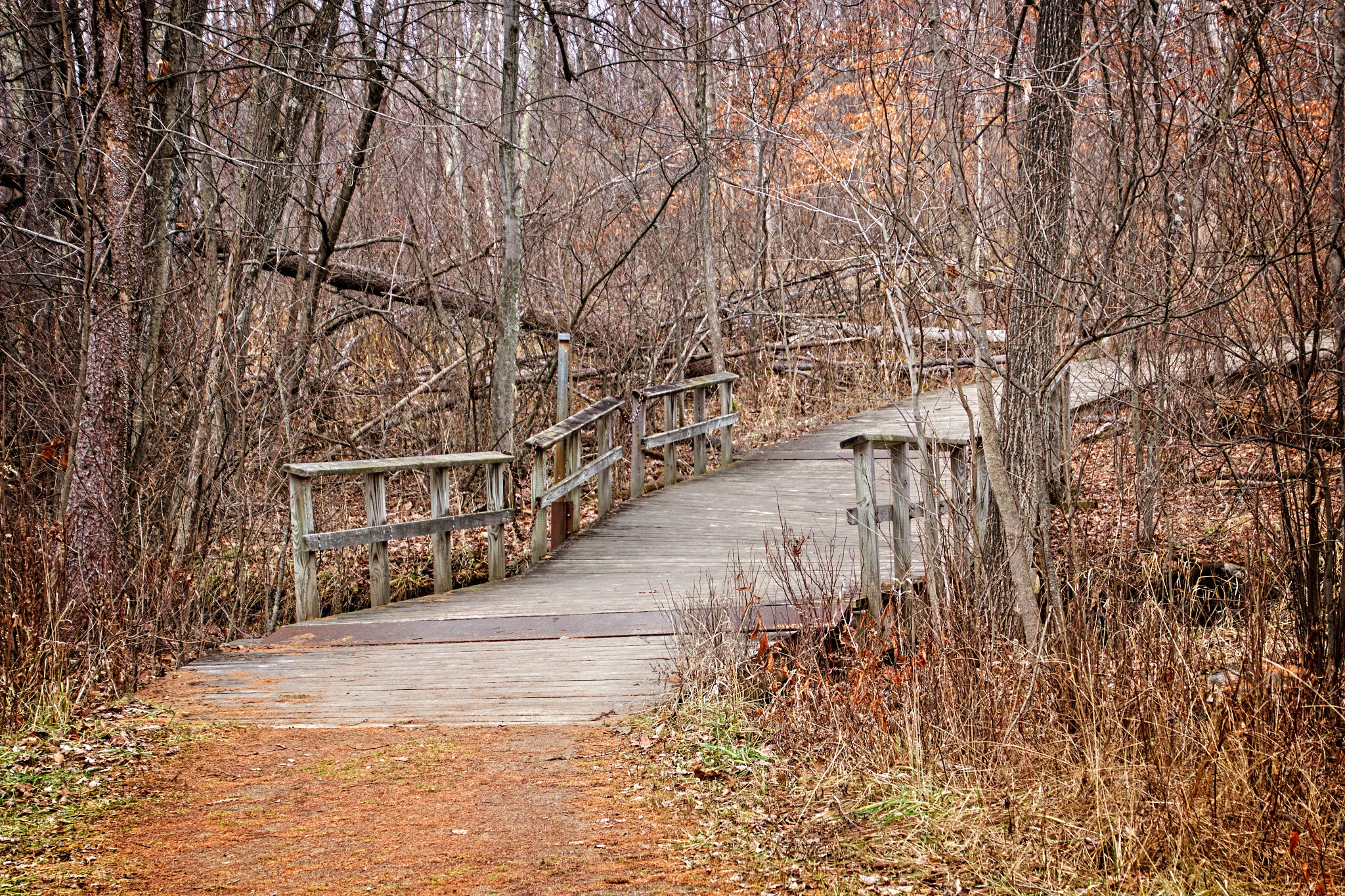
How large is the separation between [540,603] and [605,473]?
3461mm

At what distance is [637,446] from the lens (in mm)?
12773

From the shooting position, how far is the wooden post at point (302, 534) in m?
8.18

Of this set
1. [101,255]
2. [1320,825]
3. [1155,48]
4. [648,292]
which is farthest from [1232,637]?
[648,292]

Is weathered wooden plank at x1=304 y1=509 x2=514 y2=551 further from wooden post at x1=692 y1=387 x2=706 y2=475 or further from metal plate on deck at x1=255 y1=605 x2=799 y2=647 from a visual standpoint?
wooden post at x1=692 y1=387 x2=706 y2=475

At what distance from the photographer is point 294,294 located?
40.0 ft

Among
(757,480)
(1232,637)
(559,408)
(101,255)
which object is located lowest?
(1232,637)

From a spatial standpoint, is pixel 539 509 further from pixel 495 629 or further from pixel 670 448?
pixel 670 448

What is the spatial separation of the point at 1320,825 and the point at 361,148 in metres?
10.7

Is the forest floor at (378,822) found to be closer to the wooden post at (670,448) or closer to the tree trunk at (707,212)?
the wooden post at (670,448)

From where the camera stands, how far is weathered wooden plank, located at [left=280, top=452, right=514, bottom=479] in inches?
320

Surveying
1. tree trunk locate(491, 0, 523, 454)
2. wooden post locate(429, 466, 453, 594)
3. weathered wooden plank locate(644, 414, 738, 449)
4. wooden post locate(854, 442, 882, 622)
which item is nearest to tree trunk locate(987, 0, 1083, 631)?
wooden post locate(854, 442, 882, 622)

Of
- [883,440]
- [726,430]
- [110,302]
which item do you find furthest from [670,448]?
[110,302]

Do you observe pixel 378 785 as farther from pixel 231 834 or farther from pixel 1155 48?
pixel 1155 48

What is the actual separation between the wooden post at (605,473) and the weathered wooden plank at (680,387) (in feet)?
1.82
